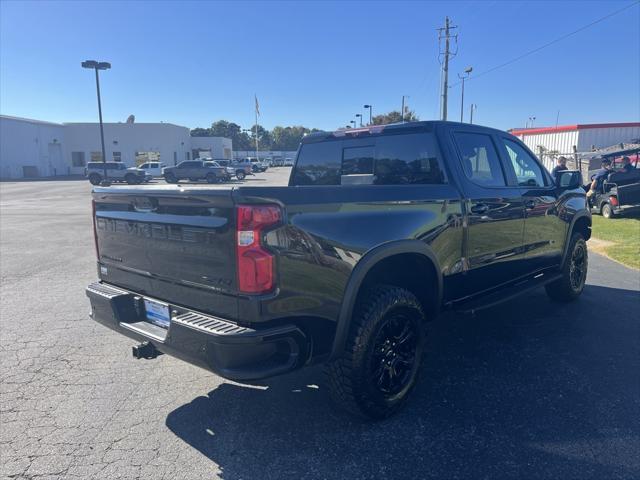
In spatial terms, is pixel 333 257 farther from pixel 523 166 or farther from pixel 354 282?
pixel 523 166

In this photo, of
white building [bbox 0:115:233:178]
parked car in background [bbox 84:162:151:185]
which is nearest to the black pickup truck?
parked car in background [bbox 84:162:151:185]

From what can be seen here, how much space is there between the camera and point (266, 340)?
2.49 m

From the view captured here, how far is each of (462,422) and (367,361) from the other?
832mm

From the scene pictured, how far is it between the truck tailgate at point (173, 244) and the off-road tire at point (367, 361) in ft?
2.74

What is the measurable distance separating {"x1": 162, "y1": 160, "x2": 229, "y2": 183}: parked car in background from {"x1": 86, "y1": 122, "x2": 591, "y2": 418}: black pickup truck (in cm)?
3391

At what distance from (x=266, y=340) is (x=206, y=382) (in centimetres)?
162

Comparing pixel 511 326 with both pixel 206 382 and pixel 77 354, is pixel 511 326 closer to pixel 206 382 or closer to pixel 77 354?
pixel 206 382

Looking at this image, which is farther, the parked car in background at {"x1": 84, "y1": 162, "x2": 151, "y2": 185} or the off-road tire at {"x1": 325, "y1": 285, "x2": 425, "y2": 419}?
the parked car in background at {"x1": 84, "y1": 162, "x2": 151, "y2": 185}

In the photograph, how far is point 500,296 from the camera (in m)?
4.36

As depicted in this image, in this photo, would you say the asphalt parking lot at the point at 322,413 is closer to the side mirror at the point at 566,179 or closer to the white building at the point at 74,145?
the side mirror at the point at 566,179

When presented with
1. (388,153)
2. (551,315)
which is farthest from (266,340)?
(551,315)

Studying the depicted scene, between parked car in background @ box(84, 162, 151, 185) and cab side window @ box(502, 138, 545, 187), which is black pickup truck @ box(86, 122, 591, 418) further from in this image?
parked car in background @ box(84, 162, 151, 185)

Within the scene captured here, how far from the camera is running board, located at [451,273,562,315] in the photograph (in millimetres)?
4062

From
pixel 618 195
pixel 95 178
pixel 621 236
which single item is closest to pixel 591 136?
pixel 618 195
